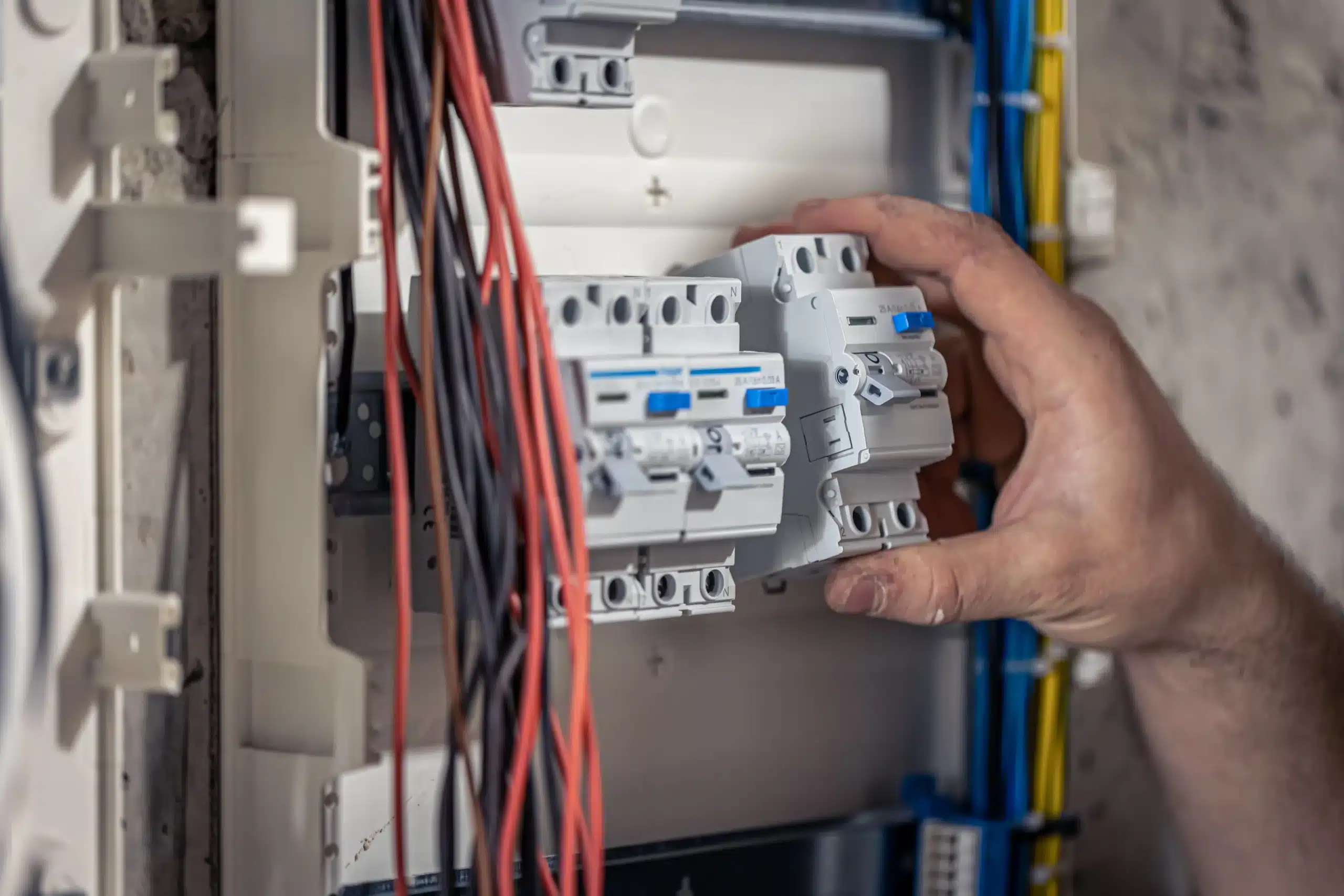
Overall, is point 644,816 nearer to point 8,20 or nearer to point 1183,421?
point 1183,421

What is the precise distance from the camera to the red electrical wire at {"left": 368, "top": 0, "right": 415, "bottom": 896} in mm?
960

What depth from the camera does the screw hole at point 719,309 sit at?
3.56 ft

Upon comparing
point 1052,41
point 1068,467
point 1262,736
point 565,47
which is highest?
point 1052,41

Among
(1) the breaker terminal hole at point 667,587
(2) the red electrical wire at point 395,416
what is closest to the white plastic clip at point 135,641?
(2) the red electrical wire at point 395,416

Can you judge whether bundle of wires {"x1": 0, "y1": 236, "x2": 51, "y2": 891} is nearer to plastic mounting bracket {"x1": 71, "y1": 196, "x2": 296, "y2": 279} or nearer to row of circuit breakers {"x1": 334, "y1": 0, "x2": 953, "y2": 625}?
plastic mounting bracket {"x1": 71, "y1": 196, "x2": 296, "y2": 279}

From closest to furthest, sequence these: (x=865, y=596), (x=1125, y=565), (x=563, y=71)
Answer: (x=563, y=71), (x=865, y=596), (x=1125, y=565)

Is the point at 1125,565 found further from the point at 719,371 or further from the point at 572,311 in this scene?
the point at 572,311

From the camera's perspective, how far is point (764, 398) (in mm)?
1071

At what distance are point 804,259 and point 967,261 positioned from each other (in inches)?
7.4

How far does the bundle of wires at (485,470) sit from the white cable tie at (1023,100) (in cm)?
69

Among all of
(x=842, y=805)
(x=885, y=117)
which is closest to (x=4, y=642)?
(x=842, y=805)

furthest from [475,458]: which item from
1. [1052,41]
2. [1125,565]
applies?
[1052,41]

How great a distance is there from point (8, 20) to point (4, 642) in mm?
368

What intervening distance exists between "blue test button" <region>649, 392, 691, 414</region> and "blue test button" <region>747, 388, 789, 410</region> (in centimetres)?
6
